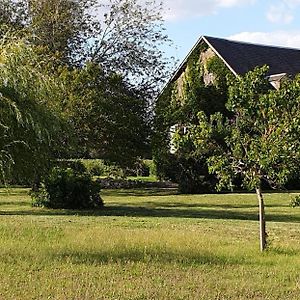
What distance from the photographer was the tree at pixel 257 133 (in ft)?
35.5

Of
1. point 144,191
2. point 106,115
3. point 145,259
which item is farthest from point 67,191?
point 144,191

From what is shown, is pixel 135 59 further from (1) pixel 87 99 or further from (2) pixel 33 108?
(2) pixel 33 108

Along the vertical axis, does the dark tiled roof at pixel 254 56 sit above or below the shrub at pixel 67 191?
above

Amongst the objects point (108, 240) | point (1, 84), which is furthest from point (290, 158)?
point (1, 84)

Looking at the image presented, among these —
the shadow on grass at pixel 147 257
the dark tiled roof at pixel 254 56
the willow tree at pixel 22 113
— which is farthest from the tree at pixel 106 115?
the shadow on grass at pixel 147 257

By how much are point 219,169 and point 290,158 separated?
55.3 inches

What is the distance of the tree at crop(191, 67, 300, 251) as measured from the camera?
10820 mm

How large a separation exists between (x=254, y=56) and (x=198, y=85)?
7.74m

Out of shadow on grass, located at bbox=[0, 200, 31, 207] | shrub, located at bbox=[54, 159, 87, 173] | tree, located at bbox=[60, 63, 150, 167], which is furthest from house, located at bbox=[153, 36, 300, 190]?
shadow on grass, located at bbox=[0, 200, 31, 207]

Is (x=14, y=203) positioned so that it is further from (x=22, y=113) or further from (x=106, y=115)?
(x=22, y=113)

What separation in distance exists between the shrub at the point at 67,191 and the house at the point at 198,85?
28.1ft

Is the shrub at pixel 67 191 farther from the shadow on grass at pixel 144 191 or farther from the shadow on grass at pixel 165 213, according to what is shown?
the shadow on grass at pixel 144 191

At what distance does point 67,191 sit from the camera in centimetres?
2272

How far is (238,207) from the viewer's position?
25.5 metres
